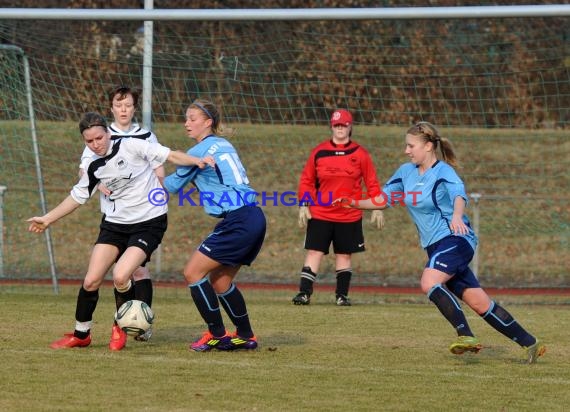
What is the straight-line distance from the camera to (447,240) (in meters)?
7.01

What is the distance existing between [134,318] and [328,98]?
23.9 feet

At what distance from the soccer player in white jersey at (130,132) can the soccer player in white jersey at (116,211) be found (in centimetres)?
9

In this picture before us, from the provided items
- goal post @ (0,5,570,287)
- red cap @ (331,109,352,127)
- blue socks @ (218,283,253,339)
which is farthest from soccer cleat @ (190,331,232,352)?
goal post @ (0,5,570,287)

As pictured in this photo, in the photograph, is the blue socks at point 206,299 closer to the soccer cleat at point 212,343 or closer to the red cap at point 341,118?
the soccer cleat at point 212,343

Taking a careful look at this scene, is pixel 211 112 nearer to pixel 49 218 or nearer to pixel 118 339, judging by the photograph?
pixel 49 218

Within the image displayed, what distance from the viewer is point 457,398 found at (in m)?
5.84

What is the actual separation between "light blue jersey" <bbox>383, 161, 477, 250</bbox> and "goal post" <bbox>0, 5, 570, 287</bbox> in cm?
369

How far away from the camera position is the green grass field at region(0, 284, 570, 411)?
5.69 metres

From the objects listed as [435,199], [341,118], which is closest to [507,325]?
[435,199]

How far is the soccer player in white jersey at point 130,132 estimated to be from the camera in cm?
762

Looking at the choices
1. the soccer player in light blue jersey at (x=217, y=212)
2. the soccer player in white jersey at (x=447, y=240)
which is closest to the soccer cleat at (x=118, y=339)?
the soccer player in light blue jersey at (x=217, y=212)

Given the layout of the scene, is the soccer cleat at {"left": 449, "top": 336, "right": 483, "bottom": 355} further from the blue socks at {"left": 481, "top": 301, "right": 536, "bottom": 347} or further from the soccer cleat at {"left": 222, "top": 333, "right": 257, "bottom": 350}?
the soccer cleat at {"left": 222, "top": 333, "right": 257, "bottom": 350}

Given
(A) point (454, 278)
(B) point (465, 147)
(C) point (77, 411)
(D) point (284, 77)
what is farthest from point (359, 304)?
(B) point (465, 147)

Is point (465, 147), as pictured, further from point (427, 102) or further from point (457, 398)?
point (457, 398)
